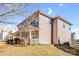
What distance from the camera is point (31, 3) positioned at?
523 cm

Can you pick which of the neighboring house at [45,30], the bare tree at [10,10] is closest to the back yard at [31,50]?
the neighboring house at [45,30]

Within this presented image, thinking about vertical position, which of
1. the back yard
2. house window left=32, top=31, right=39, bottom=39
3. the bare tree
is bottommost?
the back yard

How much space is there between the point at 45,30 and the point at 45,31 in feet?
0.06

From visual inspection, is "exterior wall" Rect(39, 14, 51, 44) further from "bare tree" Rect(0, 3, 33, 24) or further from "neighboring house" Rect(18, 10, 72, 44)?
"bare tree" Rect(0, 3, 33, 24)

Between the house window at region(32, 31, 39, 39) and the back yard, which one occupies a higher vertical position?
the house window at region(32, 31, 39, 39)

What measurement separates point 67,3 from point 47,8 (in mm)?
360

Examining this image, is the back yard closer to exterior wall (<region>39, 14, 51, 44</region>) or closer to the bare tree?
exterior wall (<region>39, 14, 51, 44</region>)

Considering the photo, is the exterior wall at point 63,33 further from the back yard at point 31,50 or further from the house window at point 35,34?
the house window at point 35,34

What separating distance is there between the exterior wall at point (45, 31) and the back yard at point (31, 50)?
0.35 ft

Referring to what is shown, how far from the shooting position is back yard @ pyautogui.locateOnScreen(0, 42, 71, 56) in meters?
5.23

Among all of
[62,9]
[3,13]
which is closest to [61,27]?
[62,9]

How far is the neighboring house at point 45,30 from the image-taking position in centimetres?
526

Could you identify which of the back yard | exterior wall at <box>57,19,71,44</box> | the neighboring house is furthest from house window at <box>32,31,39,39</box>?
exterior wall at <box>57,19,71,44</box>

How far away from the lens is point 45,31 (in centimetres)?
528
